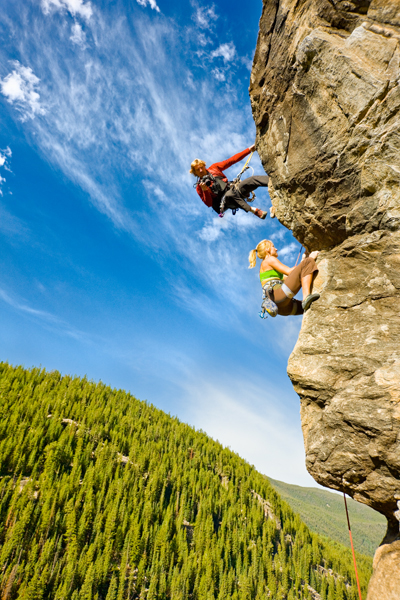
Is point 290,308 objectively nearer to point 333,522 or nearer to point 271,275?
point 271,275

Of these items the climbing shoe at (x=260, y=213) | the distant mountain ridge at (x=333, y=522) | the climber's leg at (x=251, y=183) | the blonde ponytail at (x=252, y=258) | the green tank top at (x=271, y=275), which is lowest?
the distant mountain ridge at (x=333, y=522)

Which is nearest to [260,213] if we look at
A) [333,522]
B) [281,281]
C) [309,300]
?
[281,281]

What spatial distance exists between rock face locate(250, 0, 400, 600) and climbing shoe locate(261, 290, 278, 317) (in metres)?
1.15

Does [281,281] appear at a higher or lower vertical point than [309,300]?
higher

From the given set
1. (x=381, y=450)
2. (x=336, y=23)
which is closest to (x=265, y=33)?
(x=336, y=23)

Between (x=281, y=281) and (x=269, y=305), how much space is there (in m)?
0.58

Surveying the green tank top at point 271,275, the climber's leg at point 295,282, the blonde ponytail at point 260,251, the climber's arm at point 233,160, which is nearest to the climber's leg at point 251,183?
the climber's arm at point 233,160

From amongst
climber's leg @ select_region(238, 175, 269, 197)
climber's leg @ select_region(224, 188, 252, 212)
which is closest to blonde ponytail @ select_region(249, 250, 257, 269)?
climber's leg @ select_region(224, 188, 252, 212)

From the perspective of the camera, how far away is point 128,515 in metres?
8.88

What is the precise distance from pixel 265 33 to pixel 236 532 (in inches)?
575

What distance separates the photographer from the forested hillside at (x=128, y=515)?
281 inches

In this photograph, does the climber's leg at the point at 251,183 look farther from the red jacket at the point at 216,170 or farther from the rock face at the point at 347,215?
the rock face at the point at 347,215

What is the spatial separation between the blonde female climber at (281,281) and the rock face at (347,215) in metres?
0.23

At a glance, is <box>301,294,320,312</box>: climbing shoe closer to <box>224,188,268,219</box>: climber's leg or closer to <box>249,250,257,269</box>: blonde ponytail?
<box>249,250,257,269</box>: blonde ponytail
